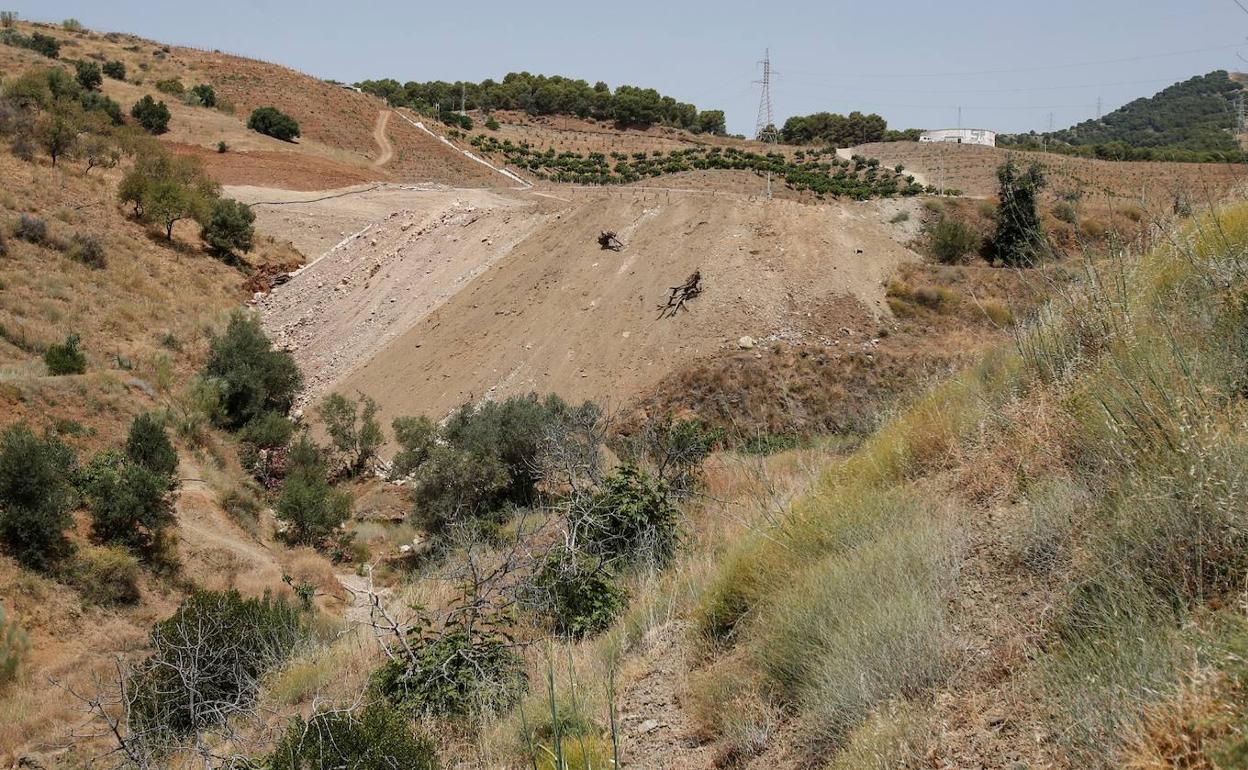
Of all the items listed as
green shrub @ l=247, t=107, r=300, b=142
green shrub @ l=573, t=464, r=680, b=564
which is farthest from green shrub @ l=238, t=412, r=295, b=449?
green shrub @ l=247, t=107, r=300, b=142

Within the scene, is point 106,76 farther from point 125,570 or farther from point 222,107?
point 125,570

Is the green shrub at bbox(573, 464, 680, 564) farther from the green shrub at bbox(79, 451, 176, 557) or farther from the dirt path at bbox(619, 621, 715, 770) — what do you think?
the green shrub at bbox(79, 451, 176, 557)

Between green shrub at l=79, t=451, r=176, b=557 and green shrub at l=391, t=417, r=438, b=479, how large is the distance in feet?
16.0

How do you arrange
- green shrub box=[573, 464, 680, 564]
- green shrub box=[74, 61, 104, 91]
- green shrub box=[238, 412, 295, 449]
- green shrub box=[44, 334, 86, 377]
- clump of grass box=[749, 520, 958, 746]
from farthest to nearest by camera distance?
green shrub box=[74, 61, 104, 91]
green shrub box=[238, 412, 295, 449]
green shrub box=[44, 334, 86, 377]
green shrub box=[573, 464, 680, 564]
clump of grass box=[749, 520, 958, 746]

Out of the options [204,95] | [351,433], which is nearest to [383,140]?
[204,95]

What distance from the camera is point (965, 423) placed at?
229 inches

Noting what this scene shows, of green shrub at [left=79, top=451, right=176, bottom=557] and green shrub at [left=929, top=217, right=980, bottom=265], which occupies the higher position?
green shrub at [left=929, top=217, right=980, bottom=265]

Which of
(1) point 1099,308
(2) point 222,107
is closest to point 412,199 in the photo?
(2) point 222,107

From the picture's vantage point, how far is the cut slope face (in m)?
22.3

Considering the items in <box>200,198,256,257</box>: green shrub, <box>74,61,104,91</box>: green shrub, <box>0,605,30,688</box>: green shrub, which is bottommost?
<box>0,605,30,688</box>: green shrub

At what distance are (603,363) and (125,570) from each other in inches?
435

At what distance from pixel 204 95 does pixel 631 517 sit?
60033 mm

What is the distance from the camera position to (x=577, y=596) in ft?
23.4

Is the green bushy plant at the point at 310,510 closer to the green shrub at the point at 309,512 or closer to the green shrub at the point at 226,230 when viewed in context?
the green shrub at the point at 309,512
